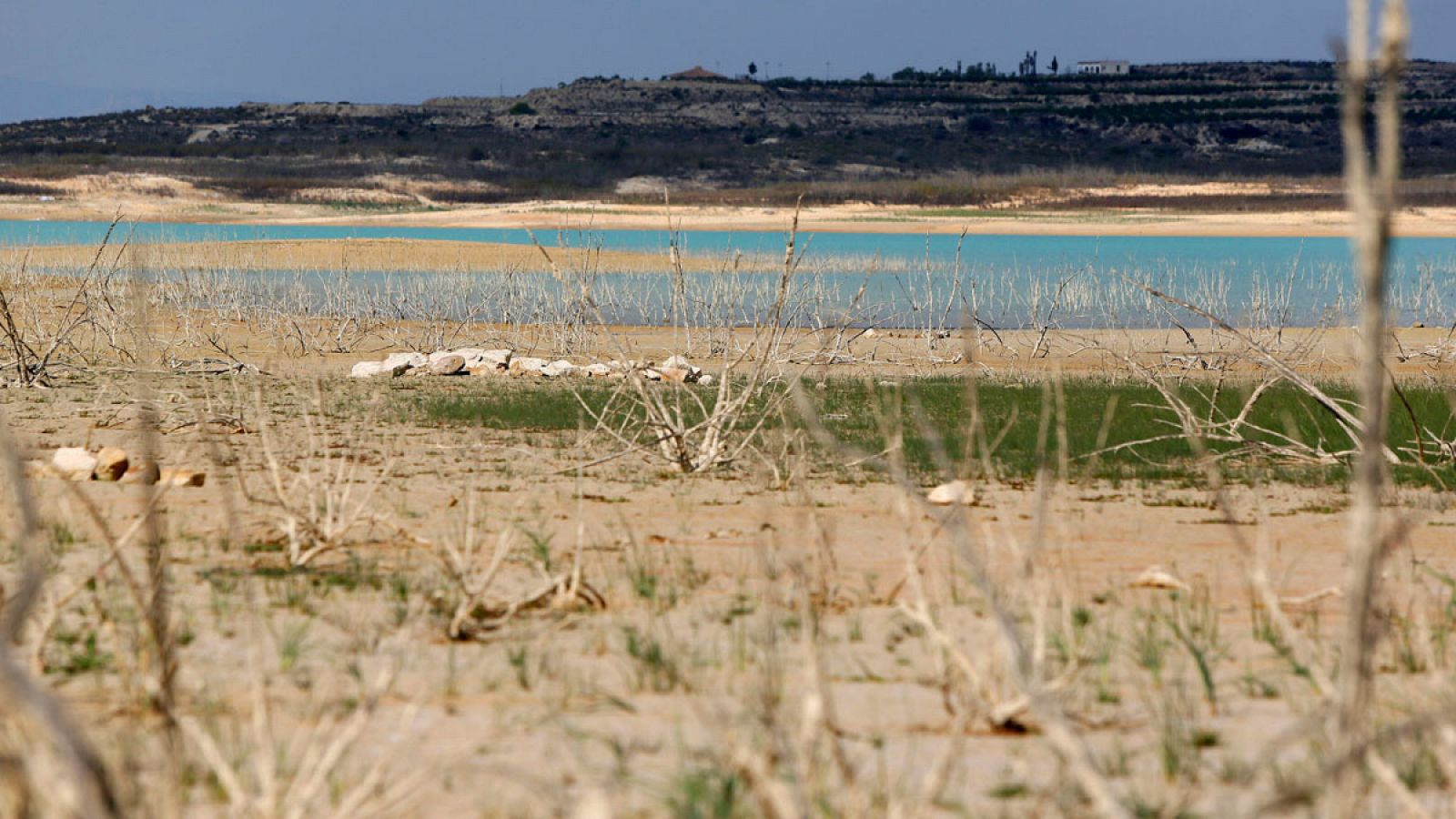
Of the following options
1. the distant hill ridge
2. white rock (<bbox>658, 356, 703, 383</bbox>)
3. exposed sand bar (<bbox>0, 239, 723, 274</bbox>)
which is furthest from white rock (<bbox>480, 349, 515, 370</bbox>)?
the distant hill ridge

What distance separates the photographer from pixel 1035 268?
36.6 metres

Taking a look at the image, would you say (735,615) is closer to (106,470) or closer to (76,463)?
(106,470)

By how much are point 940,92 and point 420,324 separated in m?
87.4

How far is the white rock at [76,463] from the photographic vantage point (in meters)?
7.70

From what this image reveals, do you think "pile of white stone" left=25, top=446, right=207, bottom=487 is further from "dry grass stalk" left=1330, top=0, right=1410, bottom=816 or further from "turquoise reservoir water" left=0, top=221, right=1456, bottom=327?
"turquoise reservoir water" left=0, top=221, right=1456, bottom=327

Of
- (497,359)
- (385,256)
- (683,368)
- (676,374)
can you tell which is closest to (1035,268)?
(385,256)

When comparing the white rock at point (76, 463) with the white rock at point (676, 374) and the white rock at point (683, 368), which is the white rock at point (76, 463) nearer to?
the white rock at point (676, 374)

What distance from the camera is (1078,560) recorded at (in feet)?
20.7

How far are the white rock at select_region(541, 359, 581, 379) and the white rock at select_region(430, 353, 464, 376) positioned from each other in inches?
32.7

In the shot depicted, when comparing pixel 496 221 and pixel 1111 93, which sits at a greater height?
pixel 1111 93

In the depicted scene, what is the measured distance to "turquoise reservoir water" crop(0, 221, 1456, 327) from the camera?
24.5 meters

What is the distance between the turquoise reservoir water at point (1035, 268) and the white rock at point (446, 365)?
3.48m

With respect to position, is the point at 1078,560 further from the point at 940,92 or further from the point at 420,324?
the point at 940,92

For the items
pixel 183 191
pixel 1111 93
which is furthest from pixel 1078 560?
pixel 1111 93
